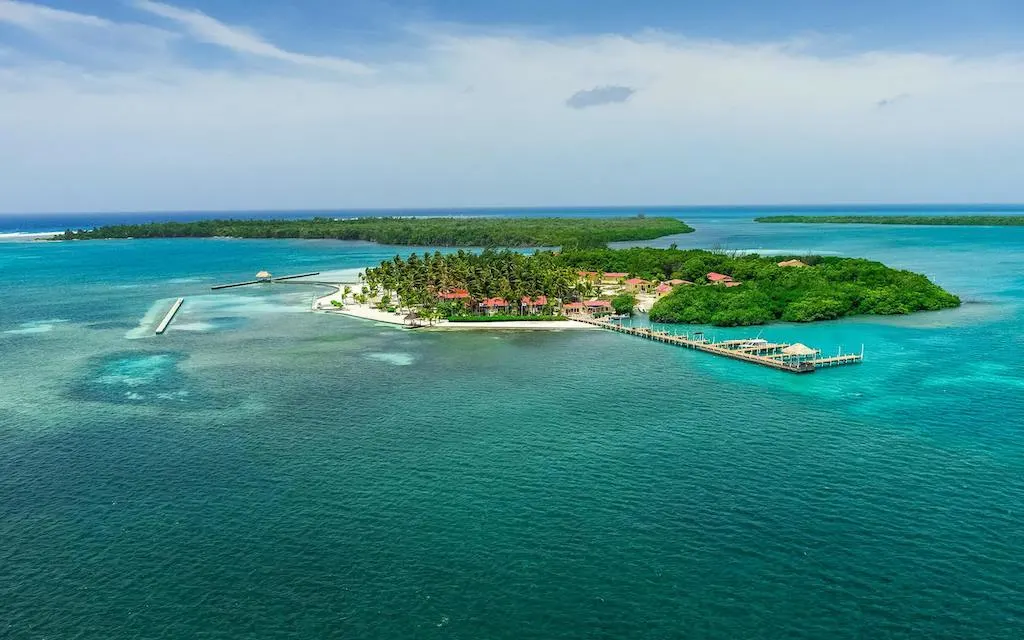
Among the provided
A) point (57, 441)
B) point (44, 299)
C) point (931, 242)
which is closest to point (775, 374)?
point (57, 441)

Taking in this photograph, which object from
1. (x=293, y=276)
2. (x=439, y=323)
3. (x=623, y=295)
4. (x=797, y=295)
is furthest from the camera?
(x=293, y=276)

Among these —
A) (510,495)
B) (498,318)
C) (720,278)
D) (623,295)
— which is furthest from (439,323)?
(510,495)

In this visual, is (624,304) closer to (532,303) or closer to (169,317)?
(532,303)

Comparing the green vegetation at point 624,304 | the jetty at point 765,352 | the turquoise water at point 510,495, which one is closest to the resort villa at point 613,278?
the green vegetation at point 624,304

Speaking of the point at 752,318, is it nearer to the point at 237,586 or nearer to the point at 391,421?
the point at 391,421

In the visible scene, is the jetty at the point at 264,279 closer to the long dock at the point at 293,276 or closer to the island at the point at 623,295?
the long dock at the point at 293,276

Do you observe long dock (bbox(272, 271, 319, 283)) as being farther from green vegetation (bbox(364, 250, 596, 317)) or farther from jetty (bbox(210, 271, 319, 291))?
green vegetation (bbox(364, 250, 596, 317))

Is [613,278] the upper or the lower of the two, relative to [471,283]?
lower

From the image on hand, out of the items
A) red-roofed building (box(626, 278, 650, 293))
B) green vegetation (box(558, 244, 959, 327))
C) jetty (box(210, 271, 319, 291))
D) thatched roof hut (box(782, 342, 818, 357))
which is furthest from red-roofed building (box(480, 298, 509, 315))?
jetty (box(210, 271, 319, 291))
